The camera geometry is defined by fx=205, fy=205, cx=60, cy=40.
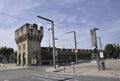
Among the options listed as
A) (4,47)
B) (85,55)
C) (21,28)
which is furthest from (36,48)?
(4,47)

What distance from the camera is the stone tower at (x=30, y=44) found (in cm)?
7331

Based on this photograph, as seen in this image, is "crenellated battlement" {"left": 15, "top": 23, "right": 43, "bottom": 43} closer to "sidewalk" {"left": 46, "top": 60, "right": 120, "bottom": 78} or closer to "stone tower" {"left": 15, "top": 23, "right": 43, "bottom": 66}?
"stone tower" {"left": 15, "top": 23, "right": 43, "bottom": 66}

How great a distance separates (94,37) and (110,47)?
231 feet

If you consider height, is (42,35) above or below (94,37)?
above

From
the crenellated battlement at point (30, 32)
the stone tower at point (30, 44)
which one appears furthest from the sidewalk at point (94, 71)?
the crenellated battlement at point (30, 32)

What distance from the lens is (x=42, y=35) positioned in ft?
257

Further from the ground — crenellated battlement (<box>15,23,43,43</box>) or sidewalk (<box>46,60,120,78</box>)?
crenellated battlement (<box>15,23,43,43</box>)

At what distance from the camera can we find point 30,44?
74375 mm

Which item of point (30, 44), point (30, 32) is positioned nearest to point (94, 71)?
point (30, 44)

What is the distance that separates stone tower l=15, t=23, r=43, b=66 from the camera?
241 ft

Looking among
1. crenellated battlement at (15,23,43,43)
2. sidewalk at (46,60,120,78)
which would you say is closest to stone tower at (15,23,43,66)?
crenellated battlement at (15,23,43,43)

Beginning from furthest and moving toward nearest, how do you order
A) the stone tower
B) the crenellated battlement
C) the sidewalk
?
the crenellated battlement
the stone tower
the sidewalk

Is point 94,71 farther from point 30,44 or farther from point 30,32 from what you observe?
point 30,32

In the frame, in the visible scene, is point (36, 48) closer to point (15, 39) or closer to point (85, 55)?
point (15, 39)
